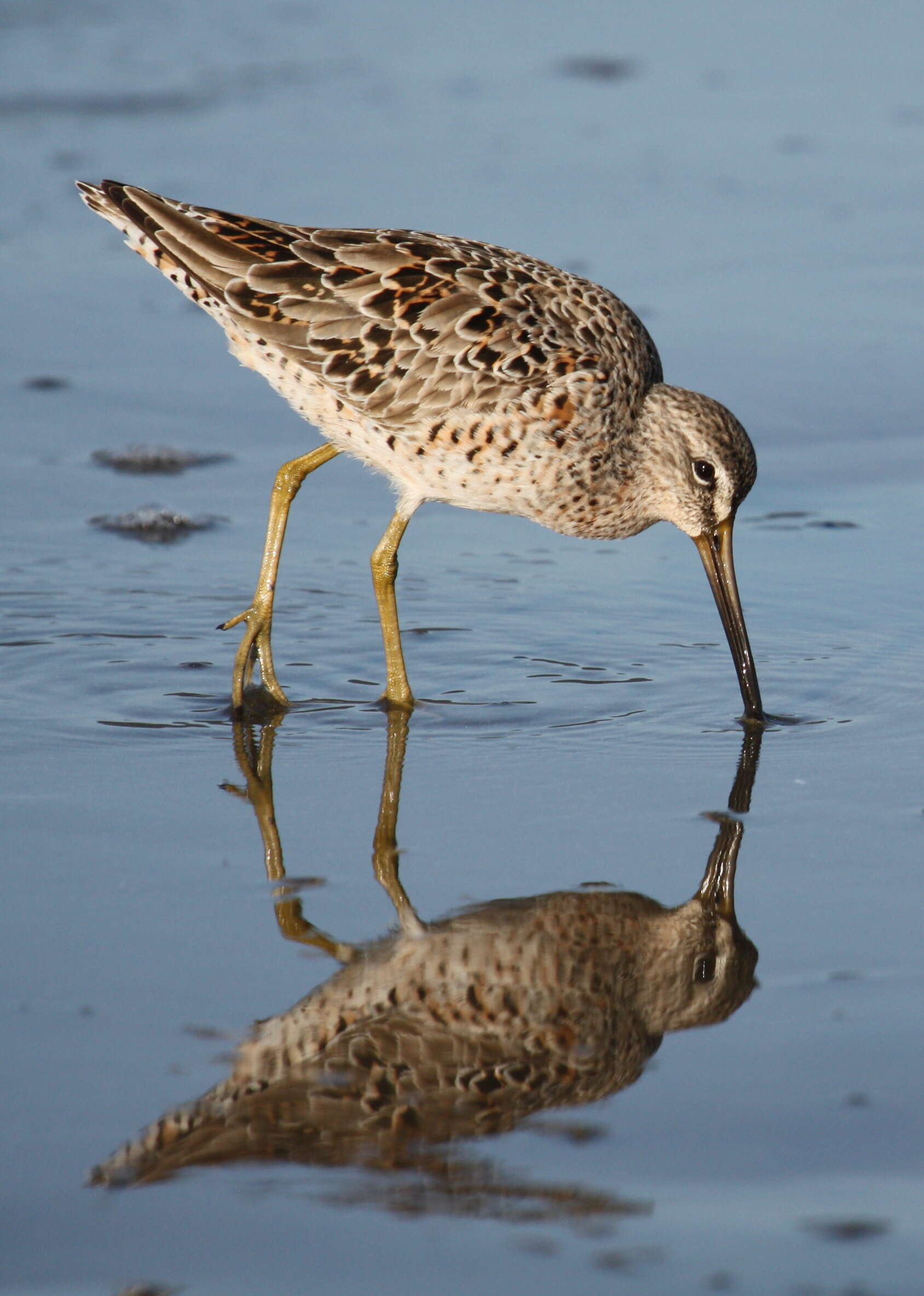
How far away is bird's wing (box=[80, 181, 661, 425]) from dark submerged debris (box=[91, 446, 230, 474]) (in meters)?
1.51

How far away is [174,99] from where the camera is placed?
1207 centimetres

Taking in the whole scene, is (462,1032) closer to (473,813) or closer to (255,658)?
(473,813)

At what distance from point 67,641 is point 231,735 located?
0.87 metres

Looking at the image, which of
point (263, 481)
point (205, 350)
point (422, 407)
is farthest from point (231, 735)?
point (205, 350)

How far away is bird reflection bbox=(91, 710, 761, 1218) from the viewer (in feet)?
10.7

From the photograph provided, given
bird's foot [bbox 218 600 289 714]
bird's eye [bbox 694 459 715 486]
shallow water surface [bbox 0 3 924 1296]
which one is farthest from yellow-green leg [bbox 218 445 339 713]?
bird's eye [bbox 694 459 715 486]

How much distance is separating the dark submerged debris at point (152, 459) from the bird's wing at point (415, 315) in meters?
1.51

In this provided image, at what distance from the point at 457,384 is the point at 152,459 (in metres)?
2.17

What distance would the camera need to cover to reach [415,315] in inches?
233

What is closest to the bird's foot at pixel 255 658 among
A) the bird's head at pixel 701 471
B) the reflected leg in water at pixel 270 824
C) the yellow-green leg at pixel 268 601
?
the yellow-green leg at pixel 268 601

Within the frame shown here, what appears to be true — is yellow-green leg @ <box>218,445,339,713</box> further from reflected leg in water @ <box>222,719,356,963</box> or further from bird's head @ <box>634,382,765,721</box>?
bird's head @ <box>634,382,765,721</box>

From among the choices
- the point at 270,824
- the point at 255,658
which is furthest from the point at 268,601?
the point at 270,824

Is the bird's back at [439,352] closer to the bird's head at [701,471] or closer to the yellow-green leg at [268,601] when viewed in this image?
the bird's head at [701,471]

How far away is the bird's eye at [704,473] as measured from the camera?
5.98 m
